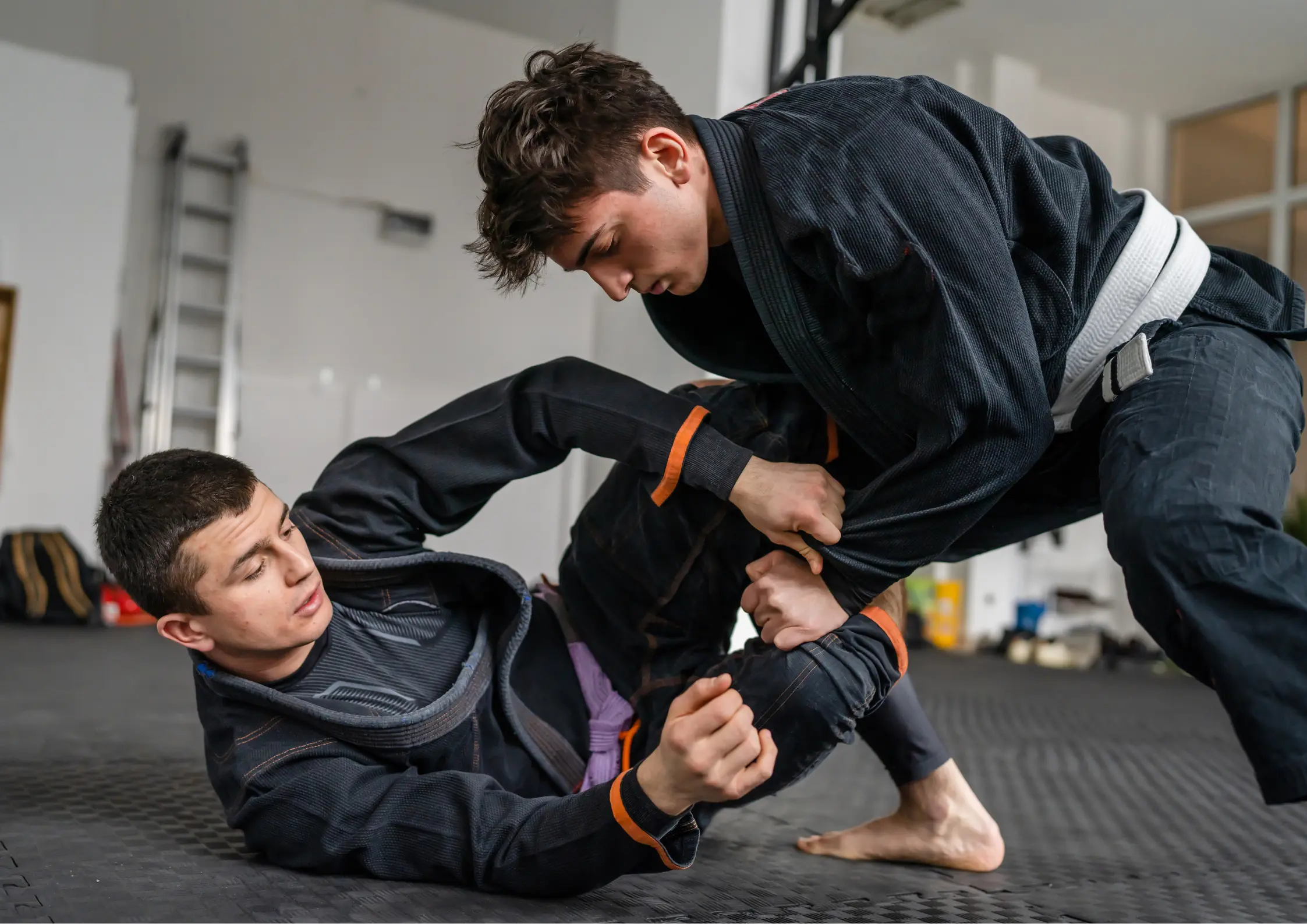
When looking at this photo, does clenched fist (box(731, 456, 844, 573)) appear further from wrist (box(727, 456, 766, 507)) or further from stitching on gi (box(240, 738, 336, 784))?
stitching on gi (box(240, 738, 336, 784))

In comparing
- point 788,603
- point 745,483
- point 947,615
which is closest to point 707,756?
point 788,603

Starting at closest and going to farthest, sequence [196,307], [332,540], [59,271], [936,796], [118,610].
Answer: [332,540] → [936,796] → [118,610] → [59,271] → [196,307]

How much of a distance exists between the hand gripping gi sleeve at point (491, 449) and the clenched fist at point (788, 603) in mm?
127

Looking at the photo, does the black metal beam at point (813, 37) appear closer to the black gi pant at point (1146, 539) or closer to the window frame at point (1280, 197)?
the black gi pant at point (1146, 539)

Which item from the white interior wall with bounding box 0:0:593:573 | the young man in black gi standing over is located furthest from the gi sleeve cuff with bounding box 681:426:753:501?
the white interior wall with bounding box 0:0:593:573

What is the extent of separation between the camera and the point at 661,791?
0.95m

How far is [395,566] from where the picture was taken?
125 cm

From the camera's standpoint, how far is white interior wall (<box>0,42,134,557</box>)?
185 inches

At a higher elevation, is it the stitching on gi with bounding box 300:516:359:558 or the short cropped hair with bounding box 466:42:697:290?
the short cropped hair with bounding box 466:42:697:290

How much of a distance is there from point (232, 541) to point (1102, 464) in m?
0.86

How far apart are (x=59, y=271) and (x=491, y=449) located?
4324 millimetres

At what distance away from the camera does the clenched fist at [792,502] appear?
1.13 meters

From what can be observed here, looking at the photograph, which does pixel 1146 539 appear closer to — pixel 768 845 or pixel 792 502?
pixel 792 502

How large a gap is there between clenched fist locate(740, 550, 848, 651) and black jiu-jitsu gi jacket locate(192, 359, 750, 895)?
0.10 m
